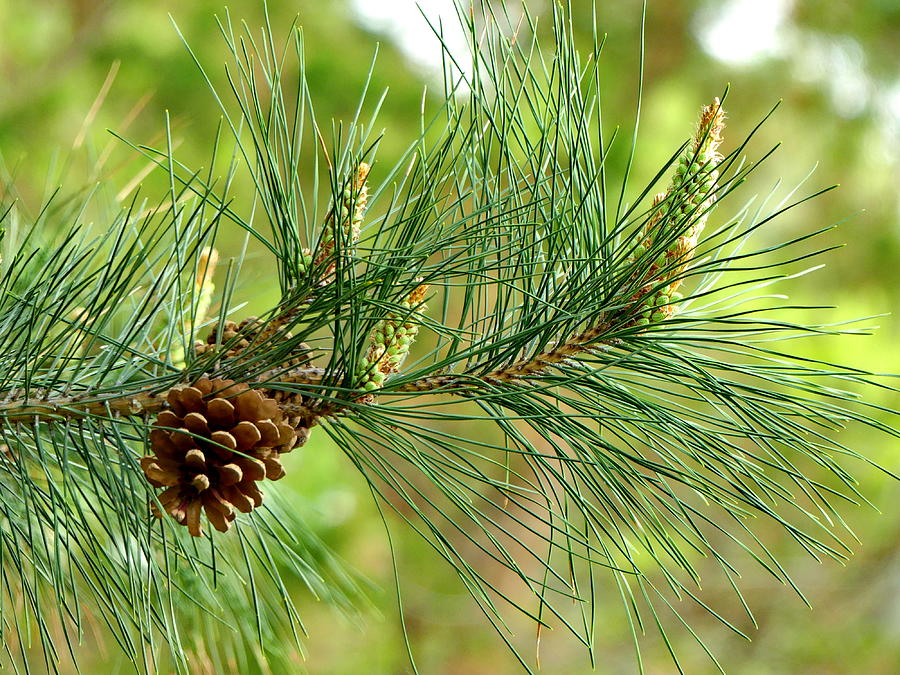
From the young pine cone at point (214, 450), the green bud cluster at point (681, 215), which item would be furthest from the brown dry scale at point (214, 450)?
the green bud cluster at point (681, 215)

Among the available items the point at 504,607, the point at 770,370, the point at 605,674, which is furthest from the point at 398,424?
the point at 605,674

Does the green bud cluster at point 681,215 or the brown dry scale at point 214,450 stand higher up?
the green bud cluster at point 681,215

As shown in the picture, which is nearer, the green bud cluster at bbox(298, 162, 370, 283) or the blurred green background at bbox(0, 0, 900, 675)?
the green bud cluster at bbox(298, 162, 370, 283)

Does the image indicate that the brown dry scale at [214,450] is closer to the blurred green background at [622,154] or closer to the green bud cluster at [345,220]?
the green bud cluster at [345,220]

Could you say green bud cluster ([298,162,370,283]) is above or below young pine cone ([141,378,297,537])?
above

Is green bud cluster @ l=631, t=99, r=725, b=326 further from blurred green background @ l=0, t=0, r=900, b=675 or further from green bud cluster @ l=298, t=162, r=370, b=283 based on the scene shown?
blurred green background @ l=0, t=0, r=900, b=675

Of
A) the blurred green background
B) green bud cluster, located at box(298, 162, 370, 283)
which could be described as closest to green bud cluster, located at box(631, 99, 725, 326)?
green bud cluster, located at box(298, 162, 370, 283)
